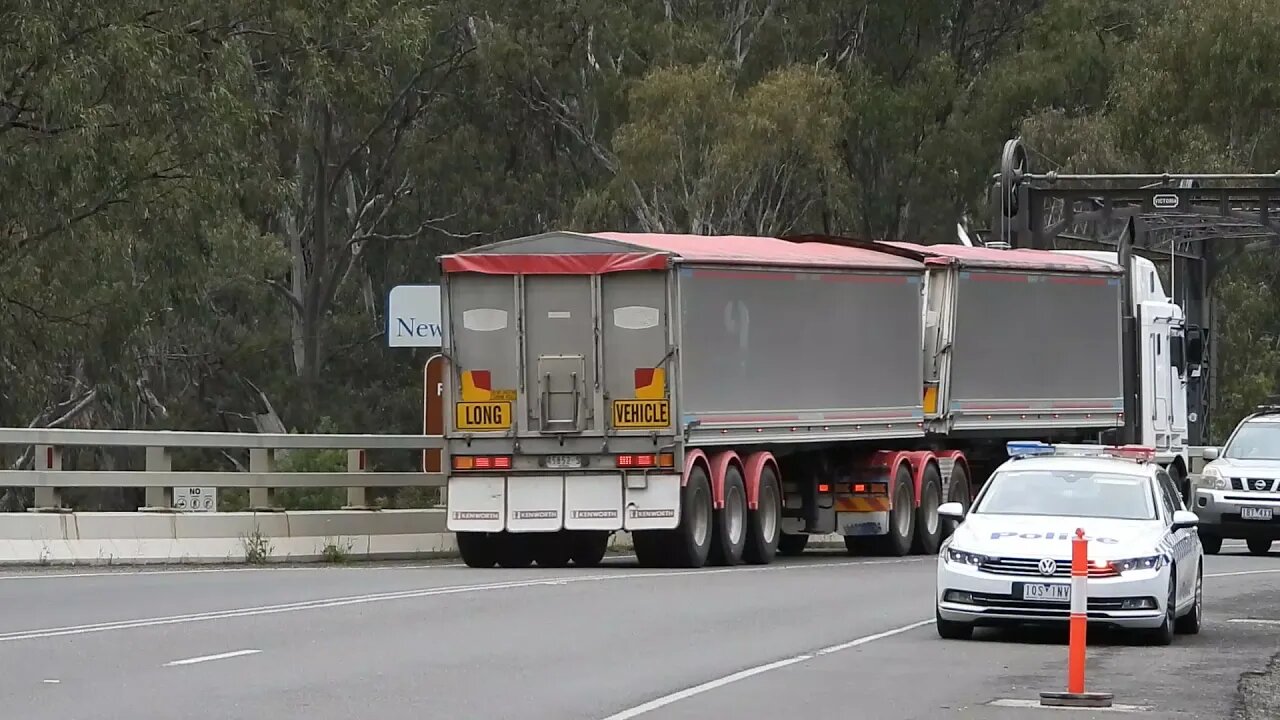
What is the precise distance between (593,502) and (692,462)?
1.07 m

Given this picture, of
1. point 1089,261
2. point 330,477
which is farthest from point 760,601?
point 1089,261

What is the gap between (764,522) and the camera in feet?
86.3

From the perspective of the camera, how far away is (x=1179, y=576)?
17.4 m

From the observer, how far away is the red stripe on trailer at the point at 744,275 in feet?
83.1

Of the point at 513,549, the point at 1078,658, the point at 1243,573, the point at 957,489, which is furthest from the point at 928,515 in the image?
the point at 1078,658

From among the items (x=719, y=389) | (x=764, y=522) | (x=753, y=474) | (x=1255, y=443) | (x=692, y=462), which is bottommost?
(x=764, y=522)

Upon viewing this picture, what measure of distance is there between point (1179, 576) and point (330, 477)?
37.1ft

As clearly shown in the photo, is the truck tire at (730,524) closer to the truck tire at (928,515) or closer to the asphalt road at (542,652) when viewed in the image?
the asphalt road at (542,652)

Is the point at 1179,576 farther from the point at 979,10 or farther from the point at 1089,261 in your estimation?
the point at 979,10

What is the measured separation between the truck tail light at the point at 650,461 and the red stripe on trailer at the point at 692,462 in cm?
15

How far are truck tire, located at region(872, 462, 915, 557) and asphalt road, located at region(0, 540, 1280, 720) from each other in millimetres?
5716

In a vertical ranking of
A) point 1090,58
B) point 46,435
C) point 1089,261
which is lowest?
point 46,435

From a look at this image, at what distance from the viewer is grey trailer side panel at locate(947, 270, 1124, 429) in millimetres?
30344

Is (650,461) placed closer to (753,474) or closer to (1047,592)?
(753,474)
